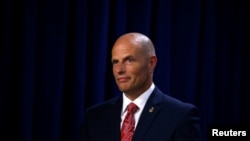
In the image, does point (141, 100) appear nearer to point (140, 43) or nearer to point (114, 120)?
point (114, 120)

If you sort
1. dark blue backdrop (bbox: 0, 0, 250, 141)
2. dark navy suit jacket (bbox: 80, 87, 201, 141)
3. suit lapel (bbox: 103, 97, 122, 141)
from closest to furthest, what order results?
dark navy suit jacket (bbox: 80, 87, 201, 141) < suit lapel (bbox: 103, 97, 122, 141) < dark blue backdrop (bbox: 0, 0, 250, 141)

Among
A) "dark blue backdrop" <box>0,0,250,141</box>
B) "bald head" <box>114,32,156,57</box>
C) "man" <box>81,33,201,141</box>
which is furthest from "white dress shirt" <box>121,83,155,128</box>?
"dark blue backdrop" <box>0,0,250,141</box>

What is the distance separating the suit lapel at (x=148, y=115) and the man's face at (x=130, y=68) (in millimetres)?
74

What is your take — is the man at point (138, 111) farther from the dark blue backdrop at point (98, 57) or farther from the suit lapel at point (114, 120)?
the dark blue backdrop at point (98, 57)

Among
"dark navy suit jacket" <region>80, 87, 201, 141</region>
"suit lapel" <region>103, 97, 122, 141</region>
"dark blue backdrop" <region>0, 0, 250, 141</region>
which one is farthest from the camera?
"dark blue backdrop" <region>0, 0, 250, 141</region>

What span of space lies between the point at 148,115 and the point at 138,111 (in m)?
0.07

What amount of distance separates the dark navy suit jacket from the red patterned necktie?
1.0 inches

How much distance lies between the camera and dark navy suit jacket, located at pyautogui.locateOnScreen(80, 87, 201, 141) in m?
1.69

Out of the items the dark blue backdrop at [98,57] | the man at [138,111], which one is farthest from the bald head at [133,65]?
the dark blue backdrop at [98,57]

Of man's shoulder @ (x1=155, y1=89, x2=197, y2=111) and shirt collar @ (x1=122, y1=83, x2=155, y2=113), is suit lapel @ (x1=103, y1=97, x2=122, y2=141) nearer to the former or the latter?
shirt collar @ (x1=122, y1=83, x2=155, y2=113)

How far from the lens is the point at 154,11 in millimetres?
2820

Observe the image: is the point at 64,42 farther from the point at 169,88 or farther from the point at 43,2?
the point at 169,88

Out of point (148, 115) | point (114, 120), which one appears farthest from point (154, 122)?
point (114, 120)

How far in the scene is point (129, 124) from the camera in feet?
5.86
